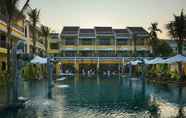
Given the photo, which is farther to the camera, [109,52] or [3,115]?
[109,52]

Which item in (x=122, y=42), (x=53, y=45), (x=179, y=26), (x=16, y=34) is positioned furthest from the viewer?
(x=53, y=45)

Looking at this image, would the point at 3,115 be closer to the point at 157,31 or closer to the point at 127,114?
the point at 127,114

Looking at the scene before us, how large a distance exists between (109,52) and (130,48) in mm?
4638

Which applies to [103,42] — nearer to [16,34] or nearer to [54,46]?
[54,46]

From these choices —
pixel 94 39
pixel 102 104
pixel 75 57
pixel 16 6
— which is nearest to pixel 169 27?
pixel 16 6

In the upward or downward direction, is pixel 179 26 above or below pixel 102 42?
below

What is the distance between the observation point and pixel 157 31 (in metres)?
60.2

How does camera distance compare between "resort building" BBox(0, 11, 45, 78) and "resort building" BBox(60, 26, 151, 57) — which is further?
"resort building" BBox(60, 26, 151, 57)

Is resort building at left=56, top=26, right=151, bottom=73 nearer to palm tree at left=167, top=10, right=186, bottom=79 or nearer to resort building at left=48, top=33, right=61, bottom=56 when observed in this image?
resort building at left=48, top=33, right=61, bottom=56

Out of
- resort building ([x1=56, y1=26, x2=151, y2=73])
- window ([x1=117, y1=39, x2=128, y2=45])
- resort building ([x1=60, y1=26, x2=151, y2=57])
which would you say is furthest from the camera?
window ([x1=117, y1=39, x2=128, y2=45])

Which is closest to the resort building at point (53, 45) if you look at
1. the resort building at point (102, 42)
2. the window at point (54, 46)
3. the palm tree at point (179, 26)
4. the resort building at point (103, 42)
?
the window at point (54, 46)

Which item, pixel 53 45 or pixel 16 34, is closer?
pixel 16 34

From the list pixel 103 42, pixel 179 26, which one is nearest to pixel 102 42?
pixel 103 42

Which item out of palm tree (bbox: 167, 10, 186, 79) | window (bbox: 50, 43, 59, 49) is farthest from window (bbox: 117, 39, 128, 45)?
palm tree (bbox: 167, 10, 186, 79)
